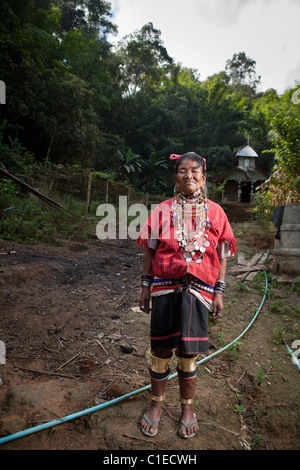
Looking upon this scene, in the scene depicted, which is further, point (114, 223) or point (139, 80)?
point (139, 80)

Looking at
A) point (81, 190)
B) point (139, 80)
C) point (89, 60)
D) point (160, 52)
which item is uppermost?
point (160, 52)

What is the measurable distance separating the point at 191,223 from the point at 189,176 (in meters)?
0.31

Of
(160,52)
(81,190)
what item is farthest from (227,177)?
(160,52)

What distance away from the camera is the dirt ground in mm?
1661

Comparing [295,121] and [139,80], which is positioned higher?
[139,80]

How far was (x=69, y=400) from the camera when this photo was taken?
1886 millimetres

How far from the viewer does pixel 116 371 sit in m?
2.28

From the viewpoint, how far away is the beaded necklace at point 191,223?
1.68 meters

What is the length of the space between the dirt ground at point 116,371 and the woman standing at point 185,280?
212 mm

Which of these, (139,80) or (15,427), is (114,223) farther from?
(139,80)

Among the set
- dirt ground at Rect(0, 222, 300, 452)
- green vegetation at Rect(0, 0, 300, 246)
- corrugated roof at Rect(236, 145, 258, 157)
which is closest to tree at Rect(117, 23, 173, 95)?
green vegetation at Rect(0, 0, 300, 246)

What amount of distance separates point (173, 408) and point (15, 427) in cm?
102

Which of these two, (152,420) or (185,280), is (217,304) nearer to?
(185,280)

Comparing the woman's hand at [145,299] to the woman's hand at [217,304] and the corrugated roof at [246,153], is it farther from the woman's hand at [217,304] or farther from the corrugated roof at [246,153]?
the corrugated roof at [246,153]
